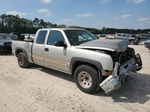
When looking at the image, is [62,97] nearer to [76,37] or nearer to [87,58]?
[87,58]

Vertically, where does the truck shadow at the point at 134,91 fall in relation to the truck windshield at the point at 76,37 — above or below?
below

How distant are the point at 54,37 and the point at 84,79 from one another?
1904mm

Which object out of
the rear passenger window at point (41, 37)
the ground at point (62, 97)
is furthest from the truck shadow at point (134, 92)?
the rear passenger window at point (41, 37)

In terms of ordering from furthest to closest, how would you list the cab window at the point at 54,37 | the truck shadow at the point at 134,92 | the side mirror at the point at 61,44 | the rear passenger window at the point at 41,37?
the rear passenger window at the point at 41,37
the cab window at the point at 54,37
the side mirror at the point at 61,44
the truck shadow at the point at 134,92

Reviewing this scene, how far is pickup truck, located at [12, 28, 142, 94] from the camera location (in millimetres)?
3666

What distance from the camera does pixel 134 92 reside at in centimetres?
432

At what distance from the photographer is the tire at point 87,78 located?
393cm

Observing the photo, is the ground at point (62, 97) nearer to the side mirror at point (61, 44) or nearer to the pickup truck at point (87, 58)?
the pickup truck at point (87, 58)

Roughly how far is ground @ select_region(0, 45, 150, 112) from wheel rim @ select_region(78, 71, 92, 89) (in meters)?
0.25

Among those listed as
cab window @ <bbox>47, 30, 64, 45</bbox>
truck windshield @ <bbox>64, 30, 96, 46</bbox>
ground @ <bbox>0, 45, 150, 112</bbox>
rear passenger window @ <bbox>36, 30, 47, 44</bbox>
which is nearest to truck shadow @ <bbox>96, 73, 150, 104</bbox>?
ground @ <bbox>0, 45, 150, 112</bbox>

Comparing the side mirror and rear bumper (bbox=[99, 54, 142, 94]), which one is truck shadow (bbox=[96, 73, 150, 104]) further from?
the side mirror

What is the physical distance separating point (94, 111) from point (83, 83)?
42.9 inches

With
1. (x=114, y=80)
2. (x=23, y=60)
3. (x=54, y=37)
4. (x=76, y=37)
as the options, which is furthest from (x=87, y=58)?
(x=23, y=60)

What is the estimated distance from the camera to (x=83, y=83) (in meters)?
4.30
